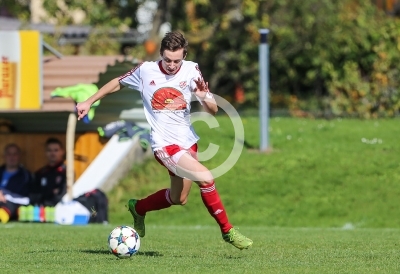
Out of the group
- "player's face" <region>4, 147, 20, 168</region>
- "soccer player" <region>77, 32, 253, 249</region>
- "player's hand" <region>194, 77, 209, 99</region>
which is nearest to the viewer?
"player's hand" <region>194, 77, 209, 99</region>

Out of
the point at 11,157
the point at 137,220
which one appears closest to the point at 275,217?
the point at 11,157

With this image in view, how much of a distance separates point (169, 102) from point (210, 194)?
38.5 inches

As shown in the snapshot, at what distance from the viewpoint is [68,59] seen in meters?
17.5

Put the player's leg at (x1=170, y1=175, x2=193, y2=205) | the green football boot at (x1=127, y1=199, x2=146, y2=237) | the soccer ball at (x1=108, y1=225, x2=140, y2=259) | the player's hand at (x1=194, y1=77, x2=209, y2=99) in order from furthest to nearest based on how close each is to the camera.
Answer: the green football boot at (x1=127, y1=199, x2=146, y2=237)
the player's leg at (x1=170, y1=175, x2=193, y2=205)
the player's hand at (x1=194, y1=77, x2=209, y2=99)
the soccer ball at (x1=108, y1=225, x2=140, y2=259)

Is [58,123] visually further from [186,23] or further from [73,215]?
[186,23]

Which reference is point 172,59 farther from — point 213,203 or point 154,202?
point 154,202

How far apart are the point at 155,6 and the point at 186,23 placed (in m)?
1.70

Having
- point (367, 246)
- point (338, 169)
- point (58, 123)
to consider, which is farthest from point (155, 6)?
point (367, 246)

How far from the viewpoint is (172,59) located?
28.1ft

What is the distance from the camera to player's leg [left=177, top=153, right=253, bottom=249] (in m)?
8.52

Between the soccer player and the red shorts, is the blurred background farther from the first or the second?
the red shorts

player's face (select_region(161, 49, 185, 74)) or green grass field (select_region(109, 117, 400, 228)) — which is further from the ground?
player's face (select_region(161, 49, 185, 74))

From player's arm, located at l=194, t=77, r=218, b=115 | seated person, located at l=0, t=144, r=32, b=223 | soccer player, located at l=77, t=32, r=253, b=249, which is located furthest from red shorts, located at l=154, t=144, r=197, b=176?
seated person, located at l=0, t=144, r=32, b=223

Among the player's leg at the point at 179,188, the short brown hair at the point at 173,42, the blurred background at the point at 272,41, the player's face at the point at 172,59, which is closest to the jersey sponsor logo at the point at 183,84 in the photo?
the player's face at the point at 172,59
